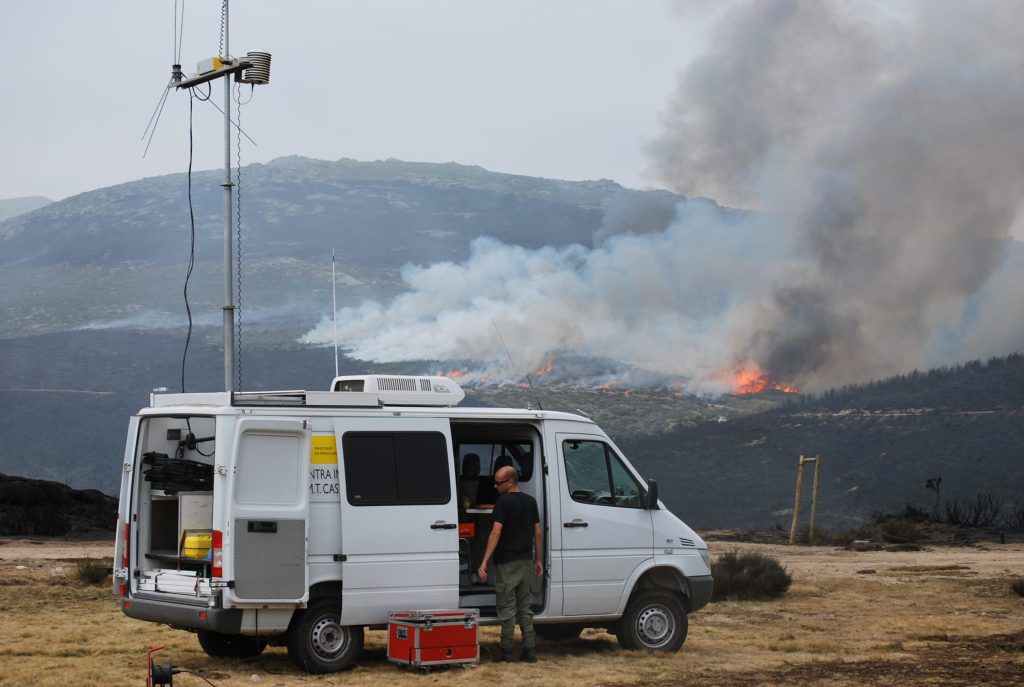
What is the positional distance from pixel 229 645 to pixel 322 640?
1.49 metres

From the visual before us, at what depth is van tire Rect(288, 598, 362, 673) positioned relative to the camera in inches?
515

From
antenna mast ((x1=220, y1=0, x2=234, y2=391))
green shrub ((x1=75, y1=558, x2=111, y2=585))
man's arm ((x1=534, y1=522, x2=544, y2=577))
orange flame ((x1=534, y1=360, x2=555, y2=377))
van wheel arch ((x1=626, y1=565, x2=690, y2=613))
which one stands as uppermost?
orange flame ((x1=534, y1=360, x2=555, y2=377))

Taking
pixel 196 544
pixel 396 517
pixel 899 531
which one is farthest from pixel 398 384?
pixel 899 531

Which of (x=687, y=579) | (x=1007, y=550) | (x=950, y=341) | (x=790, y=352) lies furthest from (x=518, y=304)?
(x=687, y=579)

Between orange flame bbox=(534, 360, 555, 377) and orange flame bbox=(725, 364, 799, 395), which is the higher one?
orange flame bbox=(534, 360, 555, 377)

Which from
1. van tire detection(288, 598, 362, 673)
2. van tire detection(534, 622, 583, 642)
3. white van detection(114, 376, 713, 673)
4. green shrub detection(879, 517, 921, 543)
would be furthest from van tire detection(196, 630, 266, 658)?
green shrub detection(879, 517, 921, 543)

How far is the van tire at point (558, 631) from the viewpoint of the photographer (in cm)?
1566

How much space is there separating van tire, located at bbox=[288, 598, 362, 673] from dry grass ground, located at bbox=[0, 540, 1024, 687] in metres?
0.17

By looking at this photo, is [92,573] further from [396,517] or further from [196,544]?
[396,517]

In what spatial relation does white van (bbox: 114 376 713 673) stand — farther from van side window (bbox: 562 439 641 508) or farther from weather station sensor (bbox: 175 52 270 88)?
weather station sensor (bbox: 175 52 270 88)

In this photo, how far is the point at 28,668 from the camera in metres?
13.2

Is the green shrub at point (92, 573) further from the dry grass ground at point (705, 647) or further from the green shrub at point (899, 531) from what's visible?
the green shrub at point (899, 531)

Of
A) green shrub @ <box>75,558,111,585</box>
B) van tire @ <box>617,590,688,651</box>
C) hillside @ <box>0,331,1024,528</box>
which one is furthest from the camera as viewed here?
hillside @ <box>0,331,1024,528</box>

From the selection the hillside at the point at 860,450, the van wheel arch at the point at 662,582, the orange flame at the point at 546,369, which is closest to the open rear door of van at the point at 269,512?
the van wheel arch at the point at 662,582
